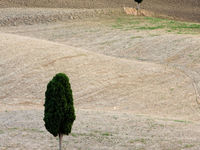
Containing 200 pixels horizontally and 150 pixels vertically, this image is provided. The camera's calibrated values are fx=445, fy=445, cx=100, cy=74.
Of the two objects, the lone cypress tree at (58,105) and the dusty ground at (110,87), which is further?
the dusty ground at (110,87)

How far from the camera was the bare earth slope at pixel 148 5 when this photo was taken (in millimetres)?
57750

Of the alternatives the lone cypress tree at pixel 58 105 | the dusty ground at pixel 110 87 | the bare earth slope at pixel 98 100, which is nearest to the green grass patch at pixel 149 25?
the dusty ground at pixel 110 87

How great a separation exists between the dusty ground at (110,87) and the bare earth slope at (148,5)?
477 inches

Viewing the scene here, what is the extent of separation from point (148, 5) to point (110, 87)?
3839cm

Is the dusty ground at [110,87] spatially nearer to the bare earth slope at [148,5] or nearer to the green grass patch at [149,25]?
the green grass patch at [149,25]

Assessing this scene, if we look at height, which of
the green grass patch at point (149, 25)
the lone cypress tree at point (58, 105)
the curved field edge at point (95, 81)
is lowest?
the curved field edge at point (95, 81)

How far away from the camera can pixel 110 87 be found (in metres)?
28.4

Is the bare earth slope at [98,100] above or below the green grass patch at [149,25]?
below

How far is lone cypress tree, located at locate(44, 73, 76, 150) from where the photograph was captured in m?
15.7

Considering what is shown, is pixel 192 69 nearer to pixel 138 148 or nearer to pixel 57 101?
pixel 138 148

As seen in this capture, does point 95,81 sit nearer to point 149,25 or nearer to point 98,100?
point 98,100

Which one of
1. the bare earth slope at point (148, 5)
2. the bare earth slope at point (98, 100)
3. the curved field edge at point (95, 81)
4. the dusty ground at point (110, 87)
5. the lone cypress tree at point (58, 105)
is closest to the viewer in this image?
the lone cypress tree at point (58, 105)

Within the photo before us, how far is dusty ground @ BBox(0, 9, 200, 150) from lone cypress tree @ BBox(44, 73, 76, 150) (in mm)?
1892

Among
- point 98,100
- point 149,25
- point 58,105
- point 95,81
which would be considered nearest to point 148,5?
point 149,25
